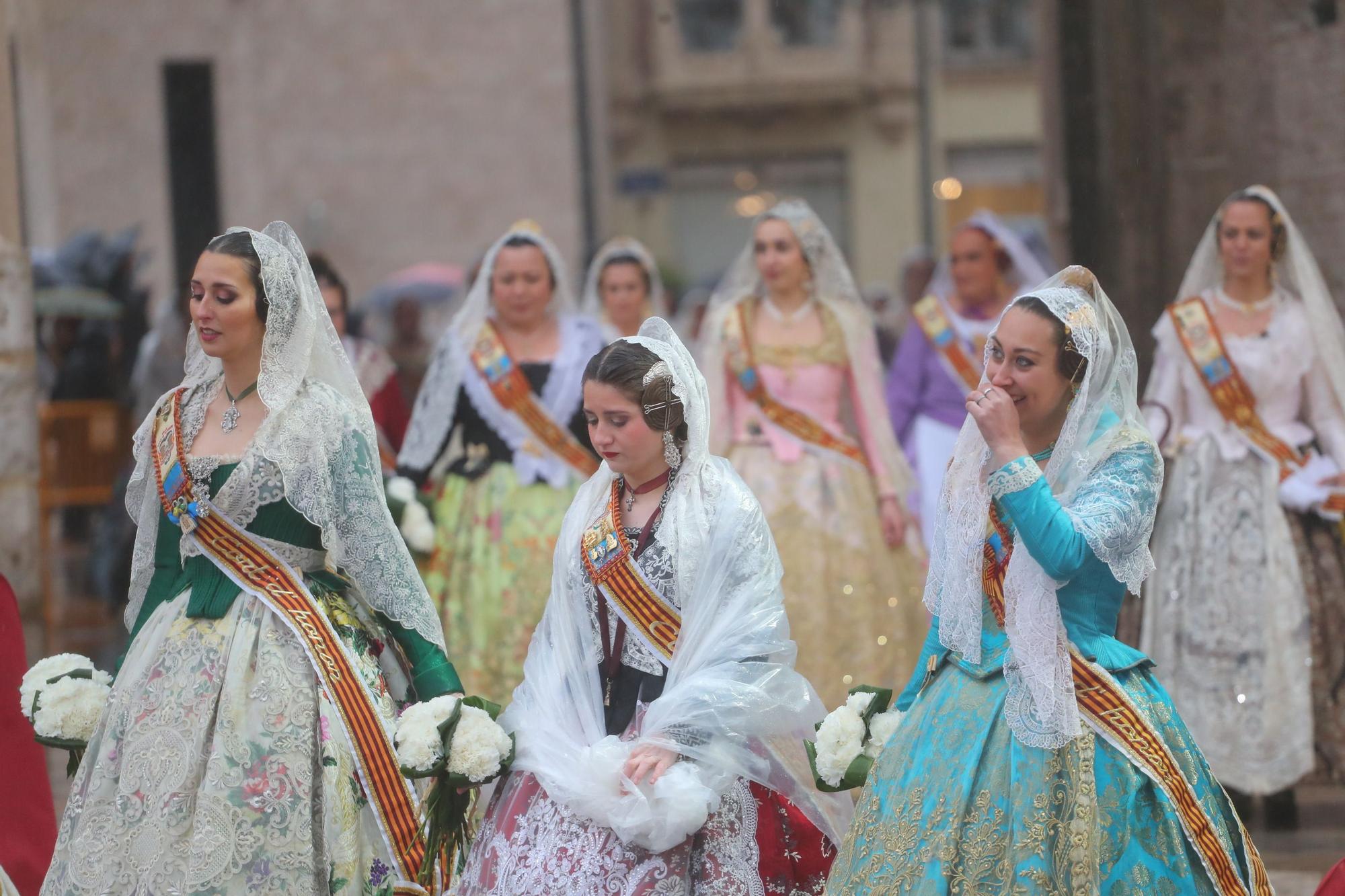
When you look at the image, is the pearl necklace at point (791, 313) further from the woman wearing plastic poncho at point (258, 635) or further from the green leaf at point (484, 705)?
the green leaf at point (484, 705)

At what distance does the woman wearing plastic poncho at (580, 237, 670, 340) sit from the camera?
771 cm

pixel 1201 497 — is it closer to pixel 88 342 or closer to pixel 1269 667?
pixel 1269 667

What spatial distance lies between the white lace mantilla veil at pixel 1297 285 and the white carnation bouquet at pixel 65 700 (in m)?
3.89

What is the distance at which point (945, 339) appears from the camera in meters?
7.75

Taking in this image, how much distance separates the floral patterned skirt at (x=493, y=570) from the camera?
21.0 ft

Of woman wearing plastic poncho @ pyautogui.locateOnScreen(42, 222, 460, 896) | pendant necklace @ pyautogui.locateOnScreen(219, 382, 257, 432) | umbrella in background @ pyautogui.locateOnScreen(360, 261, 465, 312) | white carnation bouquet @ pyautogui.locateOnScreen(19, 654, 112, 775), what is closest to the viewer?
woman wearing plastic poncho @ pyautogui.locateOnScreen(42, 222, 460, 896)

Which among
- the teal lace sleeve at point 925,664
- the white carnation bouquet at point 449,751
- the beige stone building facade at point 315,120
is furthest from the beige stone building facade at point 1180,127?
the beige stone building facade at point 315,120

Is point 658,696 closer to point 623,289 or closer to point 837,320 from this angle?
point 837,320

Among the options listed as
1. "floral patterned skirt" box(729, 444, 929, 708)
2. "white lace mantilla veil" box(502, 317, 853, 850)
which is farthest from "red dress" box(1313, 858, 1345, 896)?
"floral patterned skirt" box(729, 444, 929, 708)

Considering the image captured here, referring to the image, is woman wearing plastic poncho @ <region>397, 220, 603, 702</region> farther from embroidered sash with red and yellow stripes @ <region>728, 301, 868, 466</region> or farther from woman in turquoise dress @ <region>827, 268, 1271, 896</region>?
woman in turquoise dress @ <region>827, 268, 1271, 896</region>

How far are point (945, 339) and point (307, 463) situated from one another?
4015mm

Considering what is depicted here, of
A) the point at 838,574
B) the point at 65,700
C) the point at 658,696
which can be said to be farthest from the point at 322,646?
the point at 838,574

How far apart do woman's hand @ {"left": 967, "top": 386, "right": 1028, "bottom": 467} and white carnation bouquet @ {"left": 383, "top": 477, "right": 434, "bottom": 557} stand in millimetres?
2869

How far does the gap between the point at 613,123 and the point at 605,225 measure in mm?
10007
